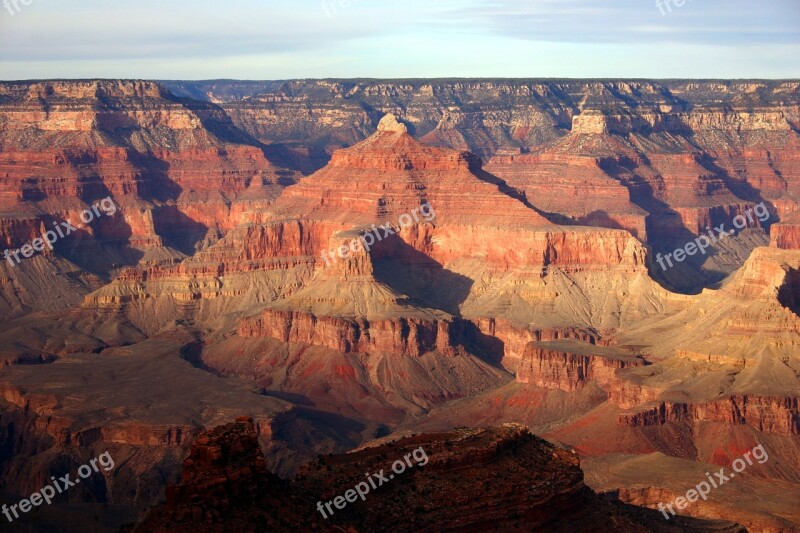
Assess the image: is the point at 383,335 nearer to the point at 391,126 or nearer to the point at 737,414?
the point at 737,414

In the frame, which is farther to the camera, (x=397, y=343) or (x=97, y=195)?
(x=97, y=195)

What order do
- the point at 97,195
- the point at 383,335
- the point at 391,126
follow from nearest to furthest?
1. the point at 383,335
2. the point at 391,126
3. the point at 97,195

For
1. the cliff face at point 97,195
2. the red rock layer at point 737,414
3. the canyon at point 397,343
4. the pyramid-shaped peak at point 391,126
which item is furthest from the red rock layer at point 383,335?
the cliff face at point 97,195

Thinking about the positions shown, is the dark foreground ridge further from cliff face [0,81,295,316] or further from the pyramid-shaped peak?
cliff face [0,81,295,316]

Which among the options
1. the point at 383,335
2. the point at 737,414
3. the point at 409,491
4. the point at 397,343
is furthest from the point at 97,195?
the point at 409,491

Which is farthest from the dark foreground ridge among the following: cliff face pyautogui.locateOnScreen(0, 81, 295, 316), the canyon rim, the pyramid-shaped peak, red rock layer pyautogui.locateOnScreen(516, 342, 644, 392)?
cliff face pyautogui.locateOnScreen(0, 81, 295, 316)
